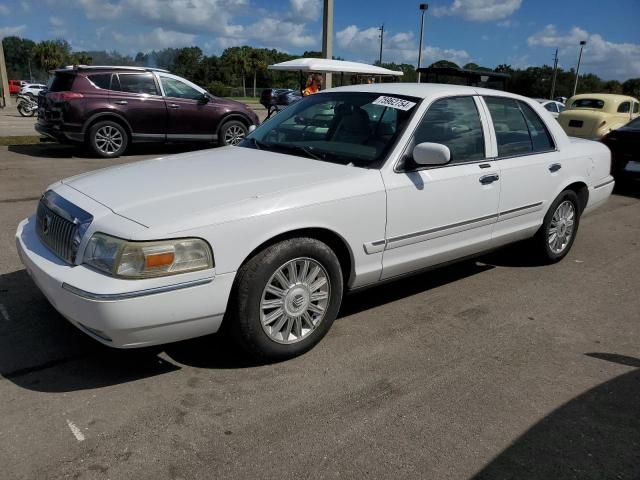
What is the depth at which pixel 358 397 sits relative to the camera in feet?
9.90

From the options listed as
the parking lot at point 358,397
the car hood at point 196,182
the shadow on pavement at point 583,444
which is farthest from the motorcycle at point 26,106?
the shadow on pavement at point 583,444

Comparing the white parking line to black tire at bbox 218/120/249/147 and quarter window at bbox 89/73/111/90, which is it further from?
black tire at bbox 218/120/249/147

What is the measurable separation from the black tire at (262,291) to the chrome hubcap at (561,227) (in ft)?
8.98

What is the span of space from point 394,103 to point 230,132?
28.4 feet

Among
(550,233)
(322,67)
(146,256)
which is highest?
(322,67)

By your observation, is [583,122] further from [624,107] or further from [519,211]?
[519,211]

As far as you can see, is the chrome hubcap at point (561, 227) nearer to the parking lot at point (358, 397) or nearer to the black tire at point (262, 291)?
the parking lot at point (358, 397)

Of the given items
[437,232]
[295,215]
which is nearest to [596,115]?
[437,232]

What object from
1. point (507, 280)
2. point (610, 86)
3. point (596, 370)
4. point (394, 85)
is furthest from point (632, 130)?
point (610, 86)

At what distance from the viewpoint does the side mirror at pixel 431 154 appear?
3555 mm

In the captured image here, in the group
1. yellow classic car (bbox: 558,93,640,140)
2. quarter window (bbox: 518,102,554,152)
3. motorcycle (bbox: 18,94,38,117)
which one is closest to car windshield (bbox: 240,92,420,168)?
quarter window (bbox: 518,102,554,152)

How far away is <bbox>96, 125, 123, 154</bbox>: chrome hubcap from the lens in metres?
10.8

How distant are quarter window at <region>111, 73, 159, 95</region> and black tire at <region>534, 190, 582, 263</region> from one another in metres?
8.66

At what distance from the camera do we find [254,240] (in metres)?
3.01
